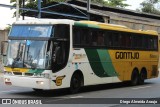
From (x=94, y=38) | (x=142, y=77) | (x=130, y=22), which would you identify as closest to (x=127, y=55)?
(x=142, y=77)

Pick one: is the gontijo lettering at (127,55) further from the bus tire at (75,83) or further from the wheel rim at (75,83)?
the wheel rim at (75,83)

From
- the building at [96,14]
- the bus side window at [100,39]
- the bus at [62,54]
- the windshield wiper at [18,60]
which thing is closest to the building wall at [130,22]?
the building at [96,14]

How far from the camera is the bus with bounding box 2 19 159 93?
50.4 ft

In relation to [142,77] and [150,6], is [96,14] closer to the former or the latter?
[142,77]

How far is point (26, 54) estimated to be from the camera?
1572 cm

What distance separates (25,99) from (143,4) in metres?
60.7

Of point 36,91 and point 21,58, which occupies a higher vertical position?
point 21,58

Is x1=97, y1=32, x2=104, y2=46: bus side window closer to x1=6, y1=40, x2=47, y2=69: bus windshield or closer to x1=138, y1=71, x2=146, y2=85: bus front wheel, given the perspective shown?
x1=6, y1=40, x2=47, y2=69: bus windshield

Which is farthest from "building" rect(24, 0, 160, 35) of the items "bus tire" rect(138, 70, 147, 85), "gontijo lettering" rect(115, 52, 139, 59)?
"gontijo lettering" rect(115, 52, 139, 59)

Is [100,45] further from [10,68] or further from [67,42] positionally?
[10,68]

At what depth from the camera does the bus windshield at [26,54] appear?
15383mm

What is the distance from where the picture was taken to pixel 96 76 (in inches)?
726

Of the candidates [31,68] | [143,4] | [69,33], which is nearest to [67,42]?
[69,33]

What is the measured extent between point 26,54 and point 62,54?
52.7 inches
